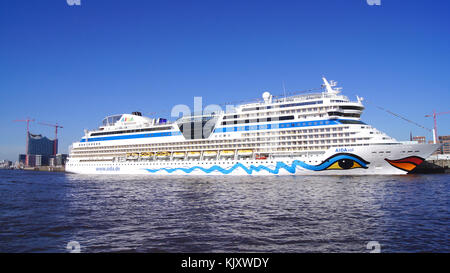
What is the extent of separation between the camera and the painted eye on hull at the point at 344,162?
145ft

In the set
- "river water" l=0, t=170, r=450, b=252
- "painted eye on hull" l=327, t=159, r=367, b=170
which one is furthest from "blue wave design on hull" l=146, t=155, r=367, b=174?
"river water" l=0, t=170, r=450, b=252

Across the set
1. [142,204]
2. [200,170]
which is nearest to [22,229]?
[142,204]

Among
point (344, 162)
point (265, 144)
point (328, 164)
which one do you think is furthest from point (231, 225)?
point (265, 144)

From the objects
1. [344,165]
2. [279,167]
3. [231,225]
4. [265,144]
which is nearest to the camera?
[231,225]

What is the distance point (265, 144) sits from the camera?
5672 cm

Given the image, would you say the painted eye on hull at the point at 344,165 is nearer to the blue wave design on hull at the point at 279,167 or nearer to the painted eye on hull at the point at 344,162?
the painted eye on hull at the point at 344,162

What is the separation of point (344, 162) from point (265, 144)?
1610cm

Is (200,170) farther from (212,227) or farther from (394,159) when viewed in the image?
(212,227)

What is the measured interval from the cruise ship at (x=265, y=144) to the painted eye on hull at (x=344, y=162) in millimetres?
143

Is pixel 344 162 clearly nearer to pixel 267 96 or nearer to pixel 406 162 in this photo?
pixel 406 162

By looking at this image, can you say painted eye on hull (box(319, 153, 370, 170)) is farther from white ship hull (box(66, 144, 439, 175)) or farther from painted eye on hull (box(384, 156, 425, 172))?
painted eye on hull (box(384, 156, 425, 172))

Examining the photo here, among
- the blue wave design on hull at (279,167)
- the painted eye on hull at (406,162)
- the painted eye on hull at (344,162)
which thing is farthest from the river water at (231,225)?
the painted eye on hull at (406,162)

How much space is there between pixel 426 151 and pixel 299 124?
20.2m

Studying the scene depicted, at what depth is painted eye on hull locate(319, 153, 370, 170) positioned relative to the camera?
4412 cm
